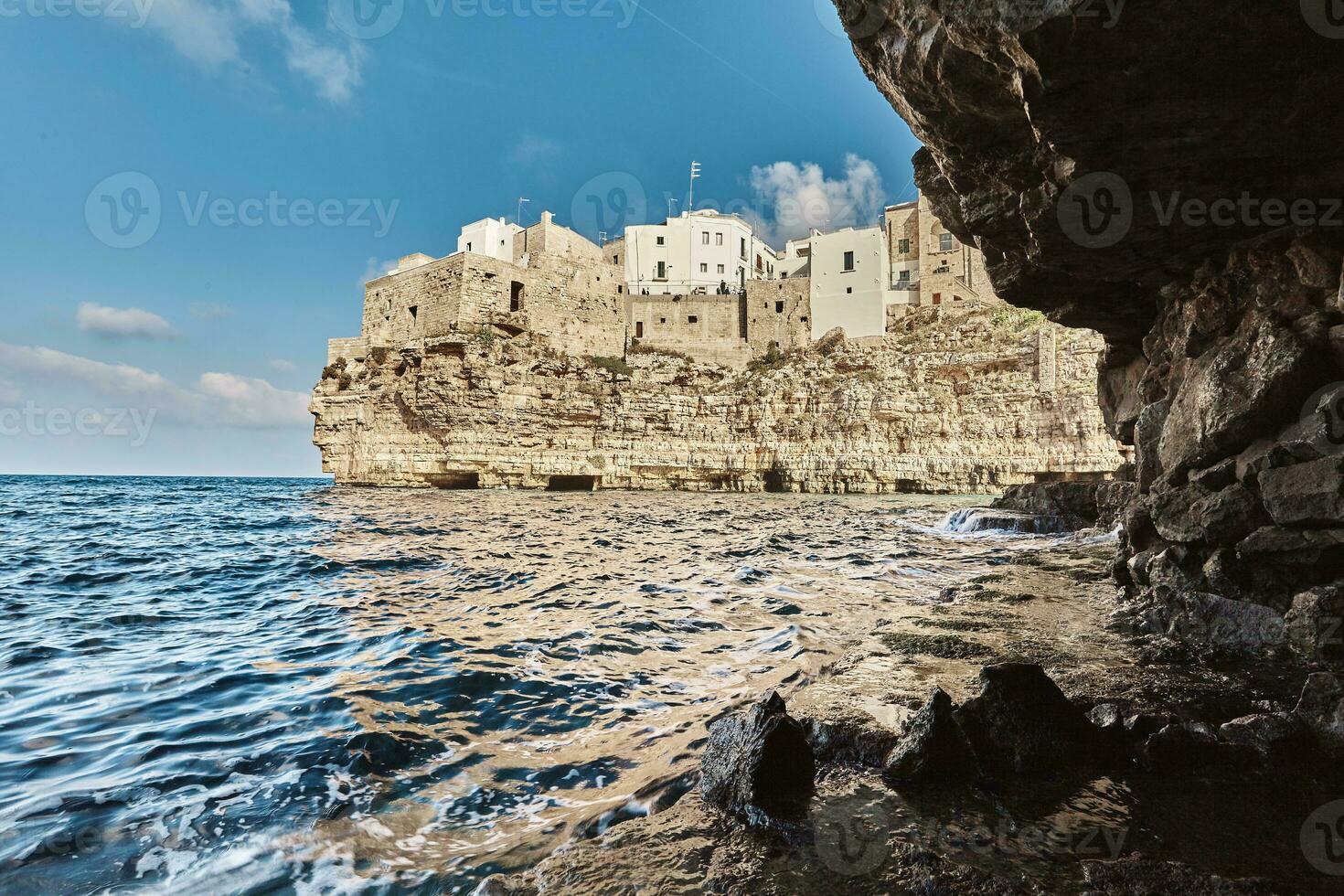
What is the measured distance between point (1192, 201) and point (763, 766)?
18.3 feet

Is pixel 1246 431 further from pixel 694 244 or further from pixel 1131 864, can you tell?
pixel 694 244

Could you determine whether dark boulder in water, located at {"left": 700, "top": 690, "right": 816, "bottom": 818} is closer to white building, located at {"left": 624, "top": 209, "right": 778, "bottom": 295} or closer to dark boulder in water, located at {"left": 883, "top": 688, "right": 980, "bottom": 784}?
dark boulder in water, located at {"left": 883, "top": 688, "right": 980, "bottom": 784}

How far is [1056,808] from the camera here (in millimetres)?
2658

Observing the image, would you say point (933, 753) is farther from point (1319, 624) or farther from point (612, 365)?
point (612, 365)

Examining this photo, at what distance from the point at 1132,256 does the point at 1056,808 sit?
5866mm

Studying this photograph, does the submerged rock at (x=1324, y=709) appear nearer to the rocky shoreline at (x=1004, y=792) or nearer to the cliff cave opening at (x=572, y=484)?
the rocky shoreline at (x=1004, y=792)

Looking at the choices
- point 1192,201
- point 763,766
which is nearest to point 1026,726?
point 763,766

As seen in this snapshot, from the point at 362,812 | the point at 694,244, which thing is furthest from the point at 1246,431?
the point at 694,244

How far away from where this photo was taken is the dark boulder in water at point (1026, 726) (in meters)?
3.03

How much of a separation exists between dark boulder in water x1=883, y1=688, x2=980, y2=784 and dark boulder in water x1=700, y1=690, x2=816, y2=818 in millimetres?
426

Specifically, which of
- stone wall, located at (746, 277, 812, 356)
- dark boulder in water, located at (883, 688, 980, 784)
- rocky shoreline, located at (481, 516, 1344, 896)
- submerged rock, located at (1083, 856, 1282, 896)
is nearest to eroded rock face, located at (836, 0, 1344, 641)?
rocky shoreline, located at (481, 516, 1344, 896)

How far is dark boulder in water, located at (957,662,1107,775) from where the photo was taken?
9.93ft

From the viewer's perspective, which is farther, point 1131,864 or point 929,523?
point 929,523

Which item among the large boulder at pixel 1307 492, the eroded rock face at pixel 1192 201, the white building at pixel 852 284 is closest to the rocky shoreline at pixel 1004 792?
the large boulder at pixel 1307 492
